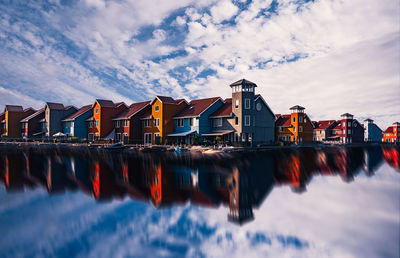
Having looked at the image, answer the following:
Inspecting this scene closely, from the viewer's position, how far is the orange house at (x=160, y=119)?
56250mm

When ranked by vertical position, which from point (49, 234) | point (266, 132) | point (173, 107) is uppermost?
point (173, 107)

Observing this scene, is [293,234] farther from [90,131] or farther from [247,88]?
[90,131]

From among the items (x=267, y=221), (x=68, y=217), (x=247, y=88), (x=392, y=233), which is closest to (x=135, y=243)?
(x=68, y=217)

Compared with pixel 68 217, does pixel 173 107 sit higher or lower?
higher

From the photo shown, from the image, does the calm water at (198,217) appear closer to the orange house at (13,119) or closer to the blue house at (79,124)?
the blue house at (79,124)

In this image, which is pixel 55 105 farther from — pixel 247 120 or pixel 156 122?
pixel 247 120

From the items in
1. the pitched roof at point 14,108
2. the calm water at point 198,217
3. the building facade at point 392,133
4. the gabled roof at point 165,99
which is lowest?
the calm water at point 198,217

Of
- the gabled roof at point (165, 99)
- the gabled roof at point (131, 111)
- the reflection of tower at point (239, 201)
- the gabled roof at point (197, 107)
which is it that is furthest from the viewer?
the gabled roof at point (131, 111)

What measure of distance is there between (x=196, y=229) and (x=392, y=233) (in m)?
7.05

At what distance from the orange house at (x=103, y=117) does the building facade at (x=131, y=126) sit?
2.40 metres

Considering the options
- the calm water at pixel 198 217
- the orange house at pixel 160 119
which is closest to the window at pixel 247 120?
the orange house at pixel 160 119

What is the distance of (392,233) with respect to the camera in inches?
368

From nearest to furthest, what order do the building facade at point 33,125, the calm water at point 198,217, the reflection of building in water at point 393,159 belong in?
1. the calm water at point 198,217
2. the reflection of building in water at point 393,159
3. the building facade at point 33,125

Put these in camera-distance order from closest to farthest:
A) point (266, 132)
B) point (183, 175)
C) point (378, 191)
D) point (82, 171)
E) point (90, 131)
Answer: point (378, 191)
point (183, 175)
point (82, 171)
point (266, 132)
point (90, 131)
